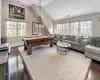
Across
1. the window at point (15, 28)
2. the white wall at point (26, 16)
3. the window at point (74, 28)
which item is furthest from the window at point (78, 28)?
the window at point (15, 28)

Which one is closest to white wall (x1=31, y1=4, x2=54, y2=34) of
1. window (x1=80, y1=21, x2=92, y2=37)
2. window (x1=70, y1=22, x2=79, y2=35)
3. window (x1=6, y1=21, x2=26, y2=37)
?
window (x1=6, y1=21, x2=26, y2=37)

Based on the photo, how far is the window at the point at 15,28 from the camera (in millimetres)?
5748

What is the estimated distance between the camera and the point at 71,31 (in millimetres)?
6367

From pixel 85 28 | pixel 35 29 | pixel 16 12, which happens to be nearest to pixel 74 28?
pixel 85 28

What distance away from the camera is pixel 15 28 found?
614 cm

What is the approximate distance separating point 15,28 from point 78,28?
525cm

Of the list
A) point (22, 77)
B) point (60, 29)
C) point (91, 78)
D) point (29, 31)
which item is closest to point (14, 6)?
point (29, 31)

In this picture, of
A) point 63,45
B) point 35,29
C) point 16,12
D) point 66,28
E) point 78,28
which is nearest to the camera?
point 63,45

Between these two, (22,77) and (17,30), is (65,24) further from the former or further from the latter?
(22,77)

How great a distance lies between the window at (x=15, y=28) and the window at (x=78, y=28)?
373 cm

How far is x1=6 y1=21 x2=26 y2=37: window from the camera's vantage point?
5748 mm

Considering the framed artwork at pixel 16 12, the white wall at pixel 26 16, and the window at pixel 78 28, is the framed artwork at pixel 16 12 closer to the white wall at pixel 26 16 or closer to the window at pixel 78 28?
the white wall at pixel 26 16

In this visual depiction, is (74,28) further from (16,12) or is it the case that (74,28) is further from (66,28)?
(16,12)

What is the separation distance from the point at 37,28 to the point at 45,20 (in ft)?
3.81
